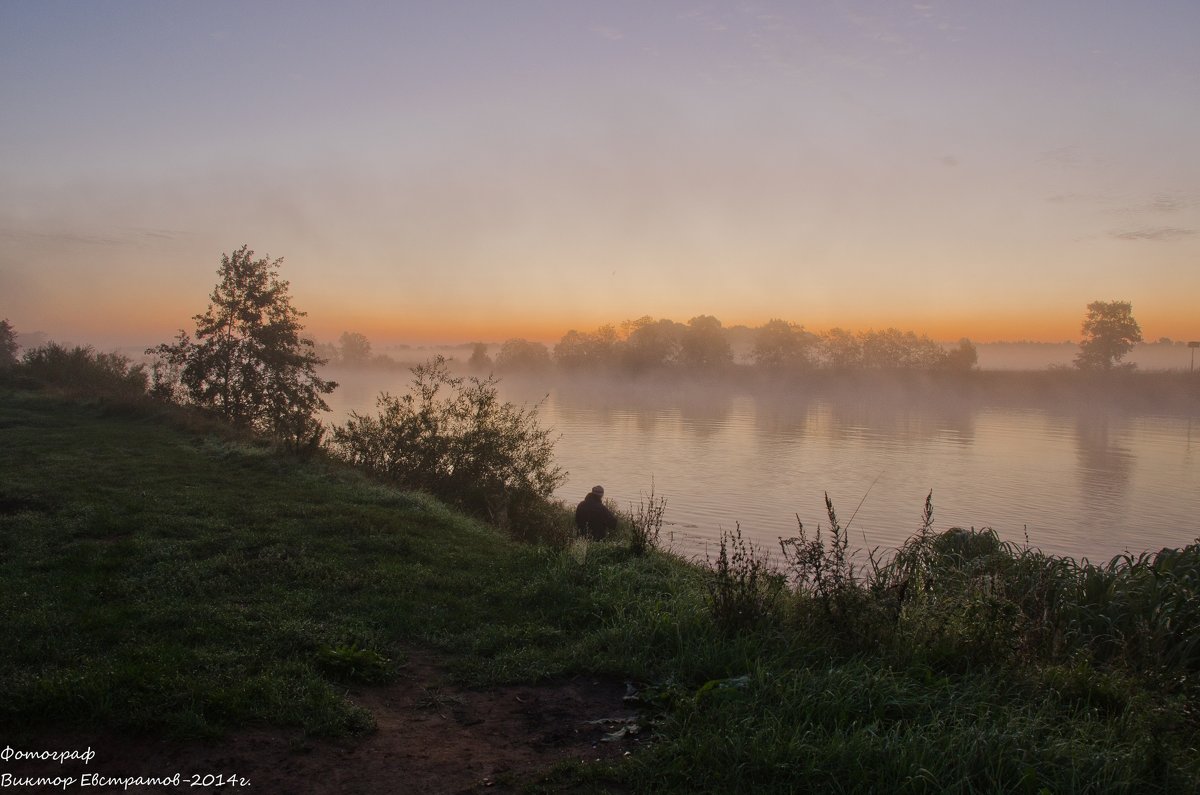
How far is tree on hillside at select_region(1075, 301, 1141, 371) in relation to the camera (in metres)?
75.4

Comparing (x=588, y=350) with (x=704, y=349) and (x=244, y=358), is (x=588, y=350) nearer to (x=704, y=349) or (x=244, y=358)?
(x=704, y=349)

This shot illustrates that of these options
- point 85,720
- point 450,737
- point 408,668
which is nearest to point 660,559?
point 408,668

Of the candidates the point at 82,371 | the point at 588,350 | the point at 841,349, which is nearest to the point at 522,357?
the point at 588,350

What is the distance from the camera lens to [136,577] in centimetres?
693

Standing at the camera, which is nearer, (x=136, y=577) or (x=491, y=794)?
(x=491, y=794)

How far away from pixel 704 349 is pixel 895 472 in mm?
68869

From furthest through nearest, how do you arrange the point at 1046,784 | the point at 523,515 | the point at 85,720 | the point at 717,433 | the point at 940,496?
the point at 717,433 < the point at 940,496 < the point at 523,515 < the point at 85,720 < the point at 1046,784

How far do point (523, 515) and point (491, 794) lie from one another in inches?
527

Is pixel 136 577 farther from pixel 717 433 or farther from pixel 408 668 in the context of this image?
pixel 717 433

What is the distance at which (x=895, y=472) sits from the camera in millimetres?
29625

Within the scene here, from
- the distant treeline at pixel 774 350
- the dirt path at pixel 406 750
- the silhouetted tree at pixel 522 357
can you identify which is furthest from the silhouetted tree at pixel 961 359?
the dirt path at pixel 406 750

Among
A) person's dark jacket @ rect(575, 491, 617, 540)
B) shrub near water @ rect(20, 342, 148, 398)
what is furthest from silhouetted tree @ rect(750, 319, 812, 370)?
person's dark jacket @ rect(575, 491, 617, 540)

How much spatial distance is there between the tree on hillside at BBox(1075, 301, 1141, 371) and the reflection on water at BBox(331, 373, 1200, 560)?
17634 mm

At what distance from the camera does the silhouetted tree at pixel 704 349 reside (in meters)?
97.9
